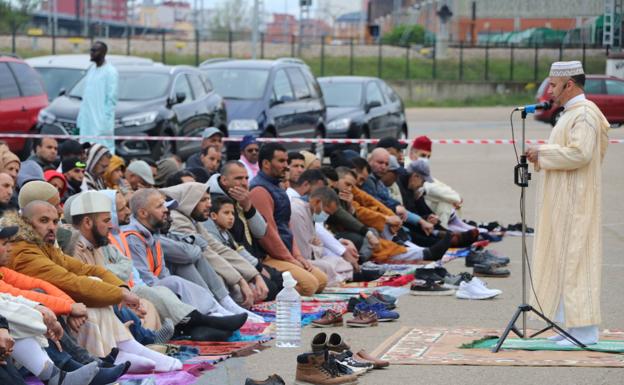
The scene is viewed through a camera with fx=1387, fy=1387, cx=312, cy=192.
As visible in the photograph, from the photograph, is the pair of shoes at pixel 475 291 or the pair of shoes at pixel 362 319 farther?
the pair of shoes at pixel 475 291

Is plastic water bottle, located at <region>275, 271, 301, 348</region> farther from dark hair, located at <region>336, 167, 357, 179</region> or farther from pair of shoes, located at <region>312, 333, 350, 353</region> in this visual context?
dark hair, located at <region>336, 167, 357, 179</region>

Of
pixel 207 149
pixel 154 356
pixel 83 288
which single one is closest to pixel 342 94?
pixel 207 149

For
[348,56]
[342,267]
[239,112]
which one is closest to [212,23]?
[348,56]

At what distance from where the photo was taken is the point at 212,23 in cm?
12062

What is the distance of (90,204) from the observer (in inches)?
381

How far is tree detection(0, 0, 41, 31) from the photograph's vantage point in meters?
78.8

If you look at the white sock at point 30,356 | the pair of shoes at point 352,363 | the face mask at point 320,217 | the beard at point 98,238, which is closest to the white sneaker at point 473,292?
the face mask at point 320,217

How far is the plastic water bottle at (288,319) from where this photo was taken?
32.9ft

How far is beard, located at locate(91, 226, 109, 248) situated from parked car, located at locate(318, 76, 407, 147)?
18095mm

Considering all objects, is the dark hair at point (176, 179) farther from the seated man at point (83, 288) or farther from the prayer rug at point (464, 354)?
the seated man at point (83, 288)

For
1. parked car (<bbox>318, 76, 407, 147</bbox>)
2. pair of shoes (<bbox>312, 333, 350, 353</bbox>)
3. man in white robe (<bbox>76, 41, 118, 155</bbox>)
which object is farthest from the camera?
parked car (<bbox>318, 76, 407, 147</bbox>)

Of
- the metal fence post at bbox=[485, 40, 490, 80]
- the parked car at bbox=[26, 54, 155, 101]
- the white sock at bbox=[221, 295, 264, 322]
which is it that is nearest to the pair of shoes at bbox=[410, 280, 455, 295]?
the white sock at bbox=[221, 295, 264, 322]

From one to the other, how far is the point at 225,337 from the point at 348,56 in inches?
2319

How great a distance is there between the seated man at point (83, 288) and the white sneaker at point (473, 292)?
4.29 metres
